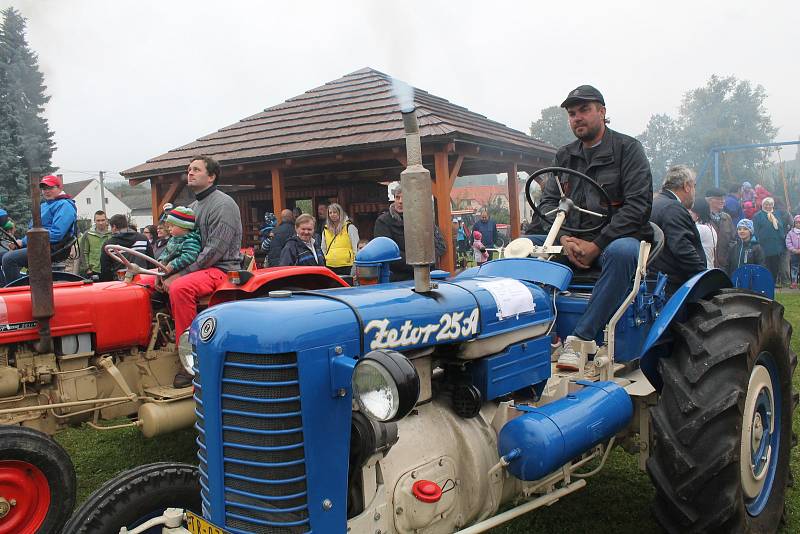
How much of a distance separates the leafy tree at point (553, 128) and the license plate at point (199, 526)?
55.4m

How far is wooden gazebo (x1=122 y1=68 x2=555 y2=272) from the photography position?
30.5ft

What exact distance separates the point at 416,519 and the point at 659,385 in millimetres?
1518

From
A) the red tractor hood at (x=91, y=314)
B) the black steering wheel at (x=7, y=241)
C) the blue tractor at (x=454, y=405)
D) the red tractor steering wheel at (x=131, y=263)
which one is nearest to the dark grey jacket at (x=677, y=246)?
the blue tractor at (x=454, y=405)

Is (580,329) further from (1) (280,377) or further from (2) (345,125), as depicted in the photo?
(2) (345,125)

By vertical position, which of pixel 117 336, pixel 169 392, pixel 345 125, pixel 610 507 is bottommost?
pixel 610 507

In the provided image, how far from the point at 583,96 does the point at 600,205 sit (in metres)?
0.61

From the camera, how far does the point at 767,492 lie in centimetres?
317

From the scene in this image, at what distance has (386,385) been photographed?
6.08 feet

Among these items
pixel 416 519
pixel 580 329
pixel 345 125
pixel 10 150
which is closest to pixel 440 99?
pixel 345 125

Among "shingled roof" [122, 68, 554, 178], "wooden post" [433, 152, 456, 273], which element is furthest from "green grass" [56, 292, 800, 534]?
"shingled roof" [122, 68, 554, 178]

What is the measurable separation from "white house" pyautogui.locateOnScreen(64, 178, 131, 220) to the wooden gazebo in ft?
170

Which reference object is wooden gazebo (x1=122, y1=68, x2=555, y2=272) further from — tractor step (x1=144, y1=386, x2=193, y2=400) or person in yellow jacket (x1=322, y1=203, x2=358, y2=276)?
tractor step (x1=144, y1=386, x2=193, y2=400)

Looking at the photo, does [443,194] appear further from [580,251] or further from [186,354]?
[186,354]

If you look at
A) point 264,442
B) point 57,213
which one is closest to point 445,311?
point 264,442
